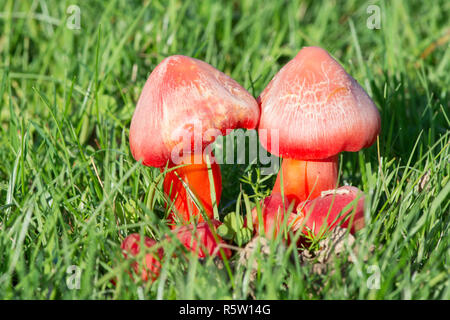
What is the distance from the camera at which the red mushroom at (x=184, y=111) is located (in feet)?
6.63

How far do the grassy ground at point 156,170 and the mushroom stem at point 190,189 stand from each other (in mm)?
85

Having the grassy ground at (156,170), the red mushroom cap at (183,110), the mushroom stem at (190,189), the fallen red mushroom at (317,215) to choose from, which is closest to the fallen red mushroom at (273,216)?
the fallen red mushroom at (317,215)

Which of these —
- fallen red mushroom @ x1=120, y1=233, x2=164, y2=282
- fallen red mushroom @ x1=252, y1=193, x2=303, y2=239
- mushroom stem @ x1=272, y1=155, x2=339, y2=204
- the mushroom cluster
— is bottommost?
fallen red mushroom @ x1=120, y1=233, x2=164, y2=282

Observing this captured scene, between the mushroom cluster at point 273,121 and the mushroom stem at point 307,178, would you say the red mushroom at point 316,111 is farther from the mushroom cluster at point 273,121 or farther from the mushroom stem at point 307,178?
the mushroom stem at point 307,178

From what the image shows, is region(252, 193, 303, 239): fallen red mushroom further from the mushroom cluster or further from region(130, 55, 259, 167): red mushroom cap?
region(130, 55, 259, 167): red mushroom cap

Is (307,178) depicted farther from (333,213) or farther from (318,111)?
(318,111)

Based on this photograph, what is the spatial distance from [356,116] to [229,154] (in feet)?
3.08

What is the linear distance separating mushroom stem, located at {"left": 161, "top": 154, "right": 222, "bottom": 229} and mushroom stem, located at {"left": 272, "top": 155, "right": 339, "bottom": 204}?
0.30 m

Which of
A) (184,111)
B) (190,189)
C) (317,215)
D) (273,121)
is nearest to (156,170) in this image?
(190,189)

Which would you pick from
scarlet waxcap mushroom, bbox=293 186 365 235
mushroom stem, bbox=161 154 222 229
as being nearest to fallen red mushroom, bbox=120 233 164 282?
mushroom stem, bbox=161 154 222 229

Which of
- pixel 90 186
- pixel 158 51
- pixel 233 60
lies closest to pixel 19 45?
pixel 158 51

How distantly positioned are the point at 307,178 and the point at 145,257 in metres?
0.87

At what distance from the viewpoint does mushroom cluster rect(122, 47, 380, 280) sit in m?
2.02

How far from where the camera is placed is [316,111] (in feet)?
6.68
